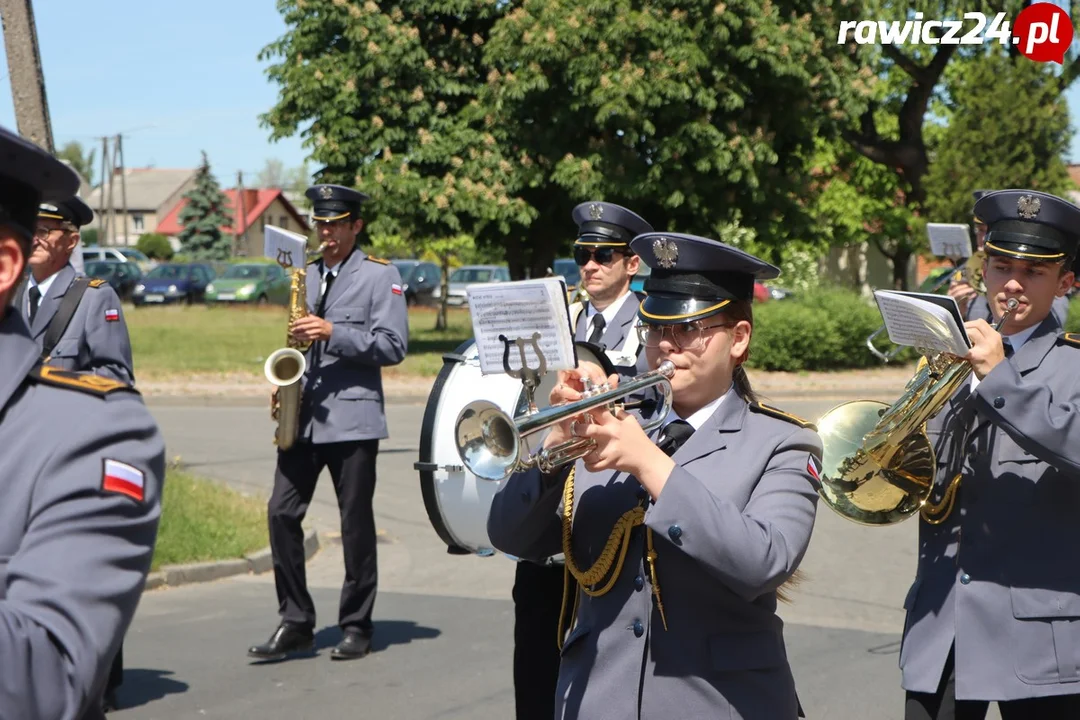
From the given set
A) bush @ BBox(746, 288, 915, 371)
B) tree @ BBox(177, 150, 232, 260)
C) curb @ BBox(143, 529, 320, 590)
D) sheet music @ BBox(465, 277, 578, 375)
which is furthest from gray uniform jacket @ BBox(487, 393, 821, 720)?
tree @ BBox(177, 150, 232, 260)

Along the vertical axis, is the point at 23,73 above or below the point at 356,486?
above

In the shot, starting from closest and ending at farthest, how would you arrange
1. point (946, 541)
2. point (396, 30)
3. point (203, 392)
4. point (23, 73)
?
point (946, 541) → point (23, 73) → point (203, 392) → point (396, 30)

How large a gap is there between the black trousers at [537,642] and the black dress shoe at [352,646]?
6.90ft

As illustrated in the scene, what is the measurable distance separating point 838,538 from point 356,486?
4.55 m

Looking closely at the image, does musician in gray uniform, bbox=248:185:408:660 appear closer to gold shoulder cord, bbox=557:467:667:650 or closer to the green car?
gold shoulder cord, bbox=557:467:667:650

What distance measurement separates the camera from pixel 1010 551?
390 centimetres

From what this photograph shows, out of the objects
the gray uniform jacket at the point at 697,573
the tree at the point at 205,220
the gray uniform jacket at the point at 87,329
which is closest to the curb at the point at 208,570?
the gray uniform jacket at the point at 87,329

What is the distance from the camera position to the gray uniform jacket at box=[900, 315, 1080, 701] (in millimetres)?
3811

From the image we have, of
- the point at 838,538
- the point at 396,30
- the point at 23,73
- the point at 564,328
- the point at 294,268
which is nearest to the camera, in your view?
the point at 564,328

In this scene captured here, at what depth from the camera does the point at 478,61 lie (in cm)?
2586

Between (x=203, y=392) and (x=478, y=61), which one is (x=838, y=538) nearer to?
(x=203, y=392)

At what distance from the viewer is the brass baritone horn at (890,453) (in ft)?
12.6

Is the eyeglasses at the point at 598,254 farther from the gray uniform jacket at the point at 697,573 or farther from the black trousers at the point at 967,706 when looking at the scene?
the gray uniform jacket at the point at 697,573

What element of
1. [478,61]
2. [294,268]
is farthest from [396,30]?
[294,268]
